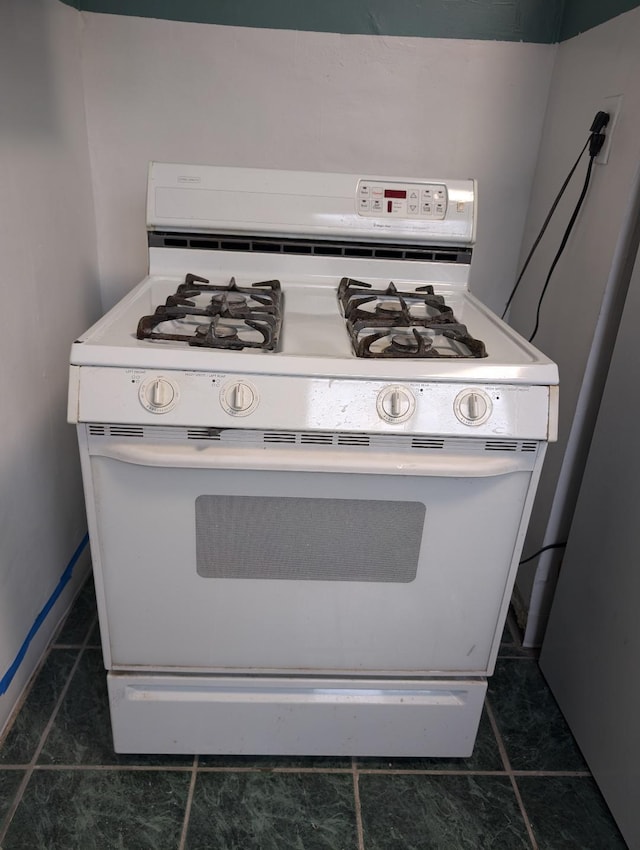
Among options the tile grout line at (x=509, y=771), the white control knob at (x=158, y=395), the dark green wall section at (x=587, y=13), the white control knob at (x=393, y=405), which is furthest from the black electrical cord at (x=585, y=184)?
the white control knob at (x=158, y=395)

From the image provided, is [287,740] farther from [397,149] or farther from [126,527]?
[397,149]

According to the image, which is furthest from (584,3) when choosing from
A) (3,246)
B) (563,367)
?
(3,246)

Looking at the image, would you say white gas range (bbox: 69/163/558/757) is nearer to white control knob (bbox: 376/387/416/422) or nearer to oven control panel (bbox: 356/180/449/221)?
white control knob (bbox: 376/387/416/422)

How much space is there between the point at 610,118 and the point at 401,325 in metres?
0.70

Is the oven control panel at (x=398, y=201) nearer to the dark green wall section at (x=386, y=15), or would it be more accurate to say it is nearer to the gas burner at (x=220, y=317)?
the gas burner at (x=220, y=317)

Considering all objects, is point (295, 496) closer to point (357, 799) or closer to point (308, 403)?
point (308, 403)

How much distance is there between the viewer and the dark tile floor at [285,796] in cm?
111

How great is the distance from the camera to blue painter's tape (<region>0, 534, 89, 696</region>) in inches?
50.1

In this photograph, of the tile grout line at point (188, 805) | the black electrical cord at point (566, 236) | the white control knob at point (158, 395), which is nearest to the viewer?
the white control knob at point (158, 395)

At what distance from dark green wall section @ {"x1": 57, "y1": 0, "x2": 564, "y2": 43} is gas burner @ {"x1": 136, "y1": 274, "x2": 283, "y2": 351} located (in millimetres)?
731

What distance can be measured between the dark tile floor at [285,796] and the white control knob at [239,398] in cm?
81

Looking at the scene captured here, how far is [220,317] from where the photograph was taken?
1.11 meters

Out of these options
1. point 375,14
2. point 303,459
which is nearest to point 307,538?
point 303,459

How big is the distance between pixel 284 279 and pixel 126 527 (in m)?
0.71
